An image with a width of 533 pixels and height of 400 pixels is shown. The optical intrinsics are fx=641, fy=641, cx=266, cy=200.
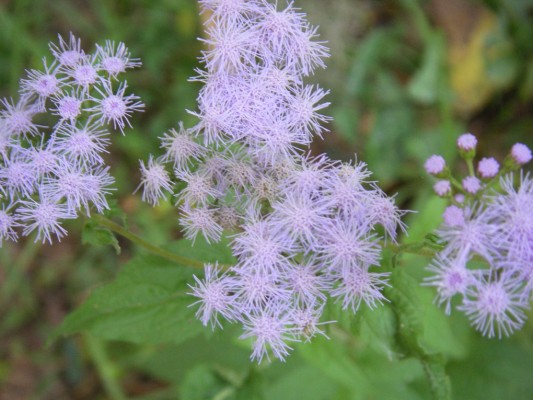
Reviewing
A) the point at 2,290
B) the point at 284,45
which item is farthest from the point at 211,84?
the point at 2,290

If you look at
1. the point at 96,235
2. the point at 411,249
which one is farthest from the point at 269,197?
the point at 96,235

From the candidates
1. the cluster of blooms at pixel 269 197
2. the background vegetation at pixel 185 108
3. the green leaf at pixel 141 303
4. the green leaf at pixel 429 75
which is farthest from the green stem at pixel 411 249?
the green leaf at pixel 429 75

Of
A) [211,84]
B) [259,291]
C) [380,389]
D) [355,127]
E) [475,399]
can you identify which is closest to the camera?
[259,291]

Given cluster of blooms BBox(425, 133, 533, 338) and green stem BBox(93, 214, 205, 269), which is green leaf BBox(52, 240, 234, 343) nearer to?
green stem BBox(93, 214, 205, 269)

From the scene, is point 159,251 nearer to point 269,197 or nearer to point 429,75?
point 269,197

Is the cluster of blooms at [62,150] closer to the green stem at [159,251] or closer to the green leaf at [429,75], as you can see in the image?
the green stem at [159,251]

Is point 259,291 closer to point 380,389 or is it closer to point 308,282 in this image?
point 308,282
